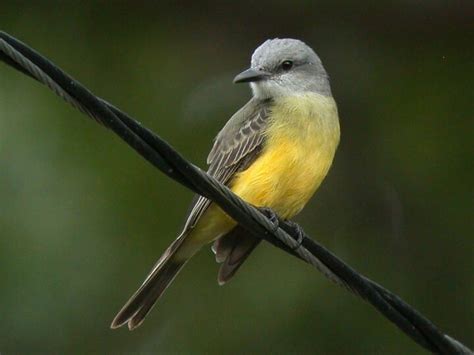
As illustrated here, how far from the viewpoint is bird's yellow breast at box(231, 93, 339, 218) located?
5656mm

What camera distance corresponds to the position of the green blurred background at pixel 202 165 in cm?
800

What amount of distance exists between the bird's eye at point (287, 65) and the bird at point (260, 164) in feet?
0.07

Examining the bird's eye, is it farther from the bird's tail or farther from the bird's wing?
the bird's tail

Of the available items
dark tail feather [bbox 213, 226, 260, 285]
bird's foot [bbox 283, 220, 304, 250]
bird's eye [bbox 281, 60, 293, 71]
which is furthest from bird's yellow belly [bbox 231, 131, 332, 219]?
bird's eye [bbox 281, 60, 293, 71]

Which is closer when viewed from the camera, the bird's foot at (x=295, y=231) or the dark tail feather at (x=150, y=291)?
the bird's foot at (x=295, y=231)

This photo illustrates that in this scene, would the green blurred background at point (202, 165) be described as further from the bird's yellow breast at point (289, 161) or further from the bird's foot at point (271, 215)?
the bird's foot at point (271, 215)

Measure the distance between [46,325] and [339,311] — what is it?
2.01m

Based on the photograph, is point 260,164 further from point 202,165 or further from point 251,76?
point 202,165

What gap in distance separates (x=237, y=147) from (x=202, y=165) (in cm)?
204

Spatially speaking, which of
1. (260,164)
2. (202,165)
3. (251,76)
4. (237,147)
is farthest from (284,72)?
(202,165)

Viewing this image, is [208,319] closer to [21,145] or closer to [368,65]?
[21,145]

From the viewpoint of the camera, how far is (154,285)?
19.2 ft

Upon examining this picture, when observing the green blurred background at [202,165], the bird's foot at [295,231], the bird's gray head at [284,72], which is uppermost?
the bird's gray head at [284,72]

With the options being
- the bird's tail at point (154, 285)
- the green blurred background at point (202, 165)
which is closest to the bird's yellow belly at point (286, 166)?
the bird's tail at point (154, 285)
